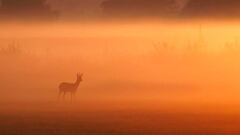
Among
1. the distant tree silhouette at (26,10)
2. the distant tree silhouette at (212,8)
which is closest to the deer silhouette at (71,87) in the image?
the distant tree silhouette at (26,10)

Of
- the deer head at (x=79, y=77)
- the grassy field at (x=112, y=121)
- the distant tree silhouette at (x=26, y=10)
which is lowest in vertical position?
the grassy field at (x=112, y=121)

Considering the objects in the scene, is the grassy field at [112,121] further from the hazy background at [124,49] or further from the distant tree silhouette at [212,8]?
the distant tree silhouette at [212,8]

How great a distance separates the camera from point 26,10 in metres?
3.09

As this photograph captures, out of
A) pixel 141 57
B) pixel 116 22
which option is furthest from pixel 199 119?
pixel 116 22

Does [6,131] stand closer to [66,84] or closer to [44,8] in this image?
[66,84]

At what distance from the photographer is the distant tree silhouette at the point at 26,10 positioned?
3076 millimetres

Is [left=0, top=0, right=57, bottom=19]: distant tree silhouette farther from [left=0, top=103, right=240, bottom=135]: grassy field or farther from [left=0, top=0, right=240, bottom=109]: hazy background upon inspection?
[left=0, top=103, right=240, bottom=135]: grassy field

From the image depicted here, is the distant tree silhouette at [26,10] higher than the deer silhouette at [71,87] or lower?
higher

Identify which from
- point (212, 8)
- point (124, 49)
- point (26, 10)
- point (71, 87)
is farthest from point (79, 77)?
point (212, 8)

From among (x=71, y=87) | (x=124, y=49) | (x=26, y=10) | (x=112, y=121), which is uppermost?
(x=26, y=10)

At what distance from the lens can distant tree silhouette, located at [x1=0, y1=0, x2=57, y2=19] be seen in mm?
3076

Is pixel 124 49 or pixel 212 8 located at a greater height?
pixel 212 8

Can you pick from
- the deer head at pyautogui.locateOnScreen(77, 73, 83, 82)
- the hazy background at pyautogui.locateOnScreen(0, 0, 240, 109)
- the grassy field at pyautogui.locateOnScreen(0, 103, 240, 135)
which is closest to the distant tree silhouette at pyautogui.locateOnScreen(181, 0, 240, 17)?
the hazy background at pyautogui.locateOnScreen(0, 0, 240, 109)

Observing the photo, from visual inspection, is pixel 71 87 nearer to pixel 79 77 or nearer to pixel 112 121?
pixel 79 77
